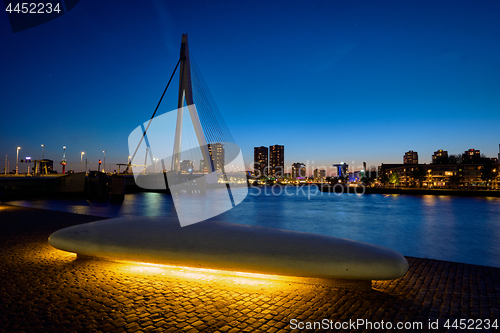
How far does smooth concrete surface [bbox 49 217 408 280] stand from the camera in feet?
14.3

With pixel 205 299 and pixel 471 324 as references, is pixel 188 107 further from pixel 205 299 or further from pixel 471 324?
pixel 471 324

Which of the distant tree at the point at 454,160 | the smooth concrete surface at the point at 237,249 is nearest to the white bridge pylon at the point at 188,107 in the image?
the smooth concrete surface at the point at 237,249

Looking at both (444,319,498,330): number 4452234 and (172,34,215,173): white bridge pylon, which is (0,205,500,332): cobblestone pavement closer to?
(444,319,498,330): number 4452234

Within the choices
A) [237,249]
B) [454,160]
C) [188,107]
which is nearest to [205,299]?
[237,249]

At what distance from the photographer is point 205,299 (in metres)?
4.07

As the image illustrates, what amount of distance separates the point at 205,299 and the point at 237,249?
0.99m

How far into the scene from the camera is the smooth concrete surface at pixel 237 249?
4359 millimetres

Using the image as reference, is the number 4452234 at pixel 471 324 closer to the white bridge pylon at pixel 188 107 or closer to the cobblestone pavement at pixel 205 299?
the cobblestone pavement at pixel 205 299

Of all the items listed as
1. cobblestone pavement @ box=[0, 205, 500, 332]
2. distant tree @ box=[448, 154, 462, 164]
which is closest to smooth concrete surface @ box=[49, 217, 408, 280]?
cobblestone pavement @ box=[0, 205, 500, 332]

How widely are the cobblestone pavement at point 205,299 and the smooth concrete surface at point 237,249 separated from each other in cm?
33

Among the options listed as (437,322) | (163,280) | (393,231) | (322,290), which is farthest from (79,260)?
(393,231)

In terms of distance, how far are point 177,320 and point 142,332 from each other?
1.41ft

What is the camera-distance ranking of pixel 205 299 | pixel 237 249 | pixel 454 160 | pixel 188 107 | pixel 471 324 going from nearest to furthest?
pixel 471 324
pixel 205 299
pixel 237 249
pixel 188 107
pixel 454 160

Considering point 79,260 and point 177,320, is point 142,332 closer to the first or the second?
point 177,320
